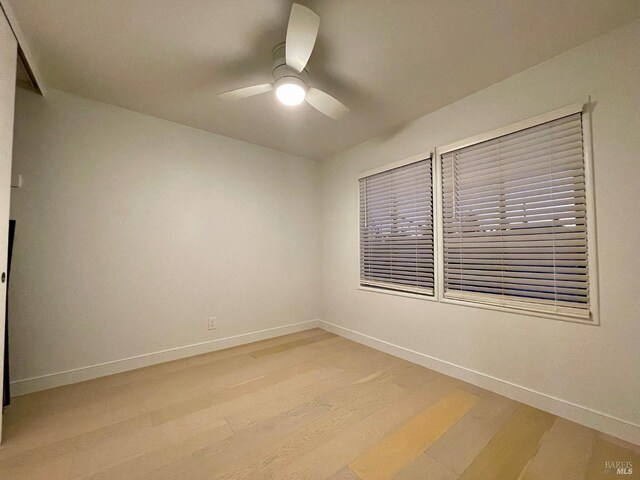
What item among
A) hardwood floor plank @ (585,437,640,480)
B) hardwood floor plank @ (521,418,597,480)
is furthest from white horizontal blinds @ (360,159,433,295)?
hardwood floor plank @ (585,437,640,480)

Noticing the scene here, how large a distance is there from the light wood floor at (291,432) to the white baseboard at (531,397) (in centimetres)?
7

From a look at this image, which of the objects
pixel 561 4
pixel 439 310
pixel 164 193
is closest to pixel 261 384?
pixel 439 310

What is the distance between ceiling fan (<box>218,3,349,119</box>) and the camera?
4.42 ft

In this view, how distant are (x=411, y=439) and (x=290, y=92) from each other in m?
2.36

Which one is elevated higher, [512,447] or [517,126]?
[517,126]

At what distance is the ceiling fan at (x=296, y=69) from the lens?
1.35 metres

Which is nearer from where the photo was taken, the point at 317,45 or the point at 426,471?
the point at 426,471

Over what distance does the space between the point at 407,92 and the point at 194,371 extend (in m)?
3.17

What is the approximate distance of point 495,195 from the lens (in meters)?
2.11

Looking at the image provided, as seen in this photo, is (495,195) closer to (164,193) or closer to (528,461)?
(528,461)

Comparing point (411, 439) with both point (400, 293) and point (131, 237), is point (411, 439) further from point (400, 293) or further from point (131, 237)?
point (131, 237)

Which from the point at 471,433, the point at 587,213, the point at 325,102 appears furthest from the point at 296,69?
the point at 471,433

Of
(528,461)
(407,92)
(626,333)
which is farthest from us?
(407,92)

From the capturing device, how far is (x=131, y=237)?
250 cm
